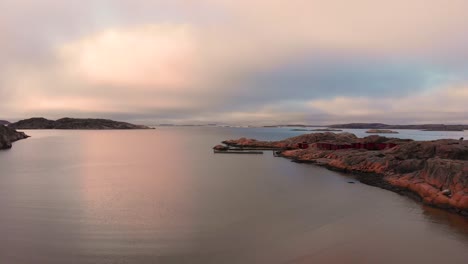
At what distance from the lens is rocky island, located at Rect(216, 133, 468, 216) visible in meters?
19.7

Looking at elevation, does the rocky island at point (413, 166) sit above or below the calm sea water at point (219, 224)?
above

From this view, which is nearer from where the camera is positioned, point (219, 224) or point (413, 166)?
point (219, 224)

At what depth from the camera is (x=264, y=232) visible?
47.5 ft

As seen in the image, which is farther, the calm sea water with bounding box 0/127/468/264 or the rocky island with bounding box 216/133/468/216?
the rocky island with bounding box 216/133/468/216

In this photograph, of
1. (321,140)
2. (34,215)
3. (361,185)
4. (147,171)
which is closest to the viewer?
(34,215)

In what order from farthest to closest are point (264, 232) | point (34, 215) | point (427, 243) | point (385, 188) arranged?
point (385, 188), point (34, 215), point (264, 232), point (427, 243)

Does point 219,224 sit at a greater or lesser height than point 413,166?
lesser

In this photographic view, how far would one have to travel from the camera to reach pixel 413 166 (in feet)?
91.9

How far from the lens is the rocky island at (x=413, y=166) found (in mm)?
19719

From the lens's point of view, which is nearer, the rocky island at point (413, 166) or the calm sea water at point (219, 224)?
the calm sea water at point (219, 224)

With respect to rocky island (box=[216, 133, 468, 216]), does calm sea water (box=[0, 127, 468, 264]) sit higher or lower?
lower

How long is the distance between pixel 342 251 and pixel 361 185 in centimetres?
1622

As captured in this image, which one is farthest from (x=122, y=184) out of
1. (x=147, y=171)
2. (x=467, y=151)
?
(x=467, y=151)

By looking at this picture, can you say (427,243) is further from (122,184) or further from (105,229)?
(122,184)
